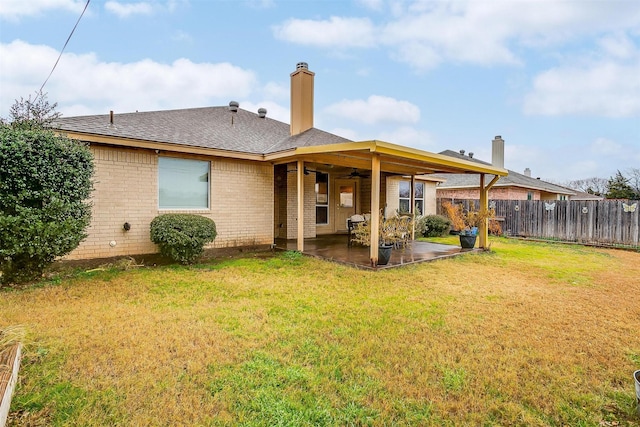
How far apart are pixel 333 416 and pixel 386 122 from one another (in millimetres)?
21034

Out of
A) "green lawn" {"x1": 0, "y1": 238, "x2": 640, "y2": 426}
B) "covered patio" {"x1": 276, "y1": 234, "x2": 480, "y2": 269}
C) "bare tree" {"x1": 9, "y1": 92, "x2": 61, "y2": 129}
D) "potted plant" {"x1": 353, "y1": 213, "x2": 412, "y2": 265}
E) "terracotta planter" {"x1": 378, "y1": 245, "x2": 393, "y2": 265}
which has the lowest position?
"green lawn" {"x1": 0, "y1": 238, "x2": 640, "y2": 426}

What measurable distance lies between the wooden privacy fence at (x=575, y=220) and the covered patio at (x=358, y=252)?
560cm

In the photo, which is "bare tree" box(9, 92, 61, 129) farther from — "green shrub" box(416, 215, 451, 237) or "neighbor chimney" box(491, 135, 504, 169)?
"neighbor chimney" box(491, 135, 504, 169)

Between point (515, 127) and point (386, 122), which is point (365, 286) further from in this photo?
point (515, 127)

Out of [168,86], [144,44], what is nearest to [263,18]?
[144,44]

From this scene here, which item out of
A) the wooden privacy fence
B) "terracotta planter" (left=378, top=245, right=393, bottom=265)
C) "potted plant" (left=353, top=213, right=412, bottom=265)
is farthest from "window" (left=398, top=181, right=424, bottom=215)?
"terracotta planter" (left=378, top=245, right=393, bottom=265)

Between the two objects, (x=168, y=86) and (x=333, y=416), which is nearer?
(x=333, y=416)

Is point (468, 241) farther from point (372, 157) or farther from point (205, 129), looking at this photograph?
point (205, 129)

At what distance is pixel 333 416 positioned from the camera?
2.38 m

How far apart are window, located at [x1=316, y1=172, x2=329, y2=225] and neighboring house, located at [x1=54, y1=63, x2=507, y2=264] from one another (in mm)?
51

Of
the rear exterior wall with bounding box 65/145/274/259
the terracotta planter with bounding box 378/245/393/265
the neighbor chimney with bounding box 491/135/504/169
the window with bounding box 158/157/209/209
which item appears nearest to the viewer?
the rear exterior wall with bounding box 65/145/274/259

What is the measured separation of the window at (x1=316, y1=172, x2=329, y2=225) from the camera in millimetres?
12952

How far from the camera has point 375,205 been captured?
702cm

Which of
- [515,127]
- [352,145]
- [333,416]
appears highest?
[515,127]
